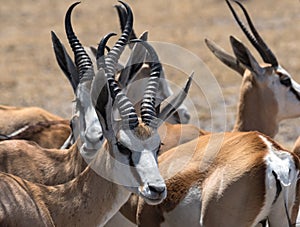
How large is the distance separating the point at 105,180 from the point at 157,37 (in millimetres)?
14252

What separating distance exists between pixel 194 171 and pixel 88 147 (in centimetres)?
76

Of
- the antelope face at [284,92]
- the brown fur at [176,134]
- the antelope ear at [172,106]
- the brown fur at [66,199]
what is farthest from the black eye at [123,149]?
the antelope face at [284,92]

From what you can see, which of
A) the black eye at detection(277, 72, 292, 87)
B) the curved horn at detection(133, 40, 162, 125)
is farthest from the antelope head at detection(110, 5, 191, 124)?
the black eye at detection(277, 72, 292, 87)

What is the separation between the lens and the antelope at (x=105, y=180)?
4957 millimetres

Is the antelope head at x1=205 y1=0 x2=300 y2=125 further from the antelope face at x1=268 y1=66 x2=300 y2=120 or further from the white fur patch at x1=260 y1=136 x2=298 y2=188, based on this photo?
the white fur patch at x1=260 y1=136 x2=298 y2=188

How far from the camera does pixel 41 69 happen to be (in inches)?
658

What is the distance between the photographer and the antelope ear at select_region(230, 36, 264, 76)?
299 inches

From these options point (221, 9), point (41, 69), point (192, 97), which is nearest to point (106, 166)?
point (192, 97)

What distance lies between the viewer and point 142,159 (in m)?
4.91

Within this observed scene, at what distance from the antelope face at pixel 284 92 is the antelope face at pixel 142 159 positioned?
2.81 metres

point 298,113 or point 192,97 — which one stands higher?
point 298,113

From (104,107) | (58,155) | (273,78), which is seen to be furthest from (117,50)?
(273,78)

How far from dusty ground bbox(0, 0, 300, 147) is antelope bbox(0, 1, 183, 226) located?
508 centimetres

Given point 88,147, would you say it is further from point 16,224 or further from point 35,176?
point 16,224
